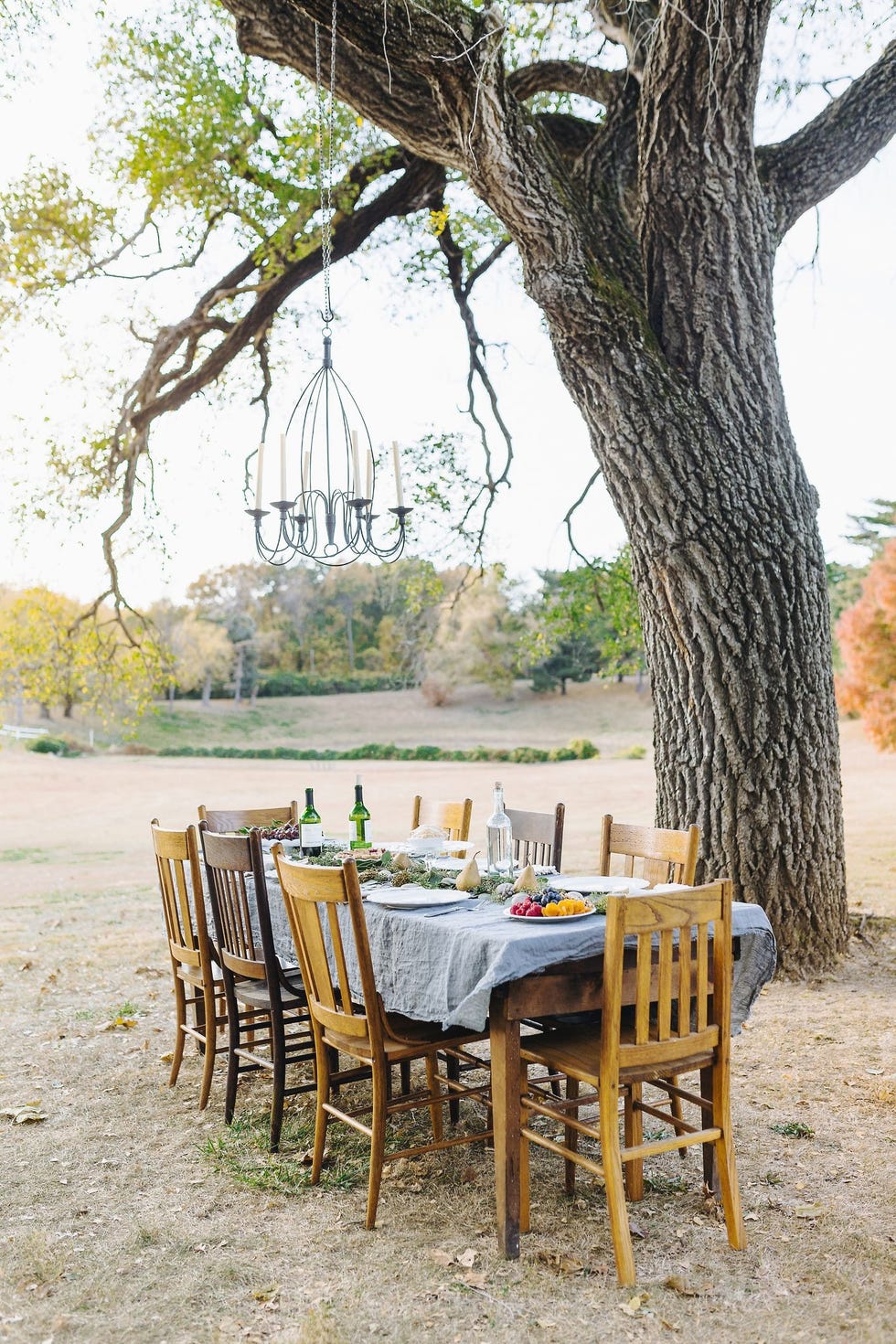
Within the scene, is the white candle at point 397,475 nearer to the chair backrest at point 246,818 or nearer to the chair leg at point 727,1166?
the chair backrest at point 246,818

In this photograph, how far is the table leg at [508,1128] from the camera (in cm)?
274

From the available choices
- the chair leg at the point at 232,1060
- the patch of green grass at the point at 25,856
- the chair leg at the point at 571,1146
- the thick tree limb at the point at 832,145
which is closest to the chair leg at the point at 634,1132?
the chair leg at the point at 571,1146

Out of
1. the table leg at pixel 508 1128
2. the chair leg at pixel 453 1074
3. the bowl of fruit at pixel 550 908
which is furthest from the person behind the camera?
the chair leg at pixel 453 1074

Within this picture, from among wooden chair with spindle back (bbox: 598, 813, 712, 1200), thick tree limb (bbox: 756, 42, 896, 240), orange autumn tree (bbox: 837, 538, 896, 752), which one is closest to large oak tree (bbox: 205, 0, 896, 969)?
thick tree limb (bbox: 756, 42, 896, 240)

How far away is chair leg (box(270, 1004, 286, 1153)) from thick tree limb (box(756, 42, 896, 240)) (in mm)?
4881

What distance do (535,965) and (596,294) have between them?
3.68 meters

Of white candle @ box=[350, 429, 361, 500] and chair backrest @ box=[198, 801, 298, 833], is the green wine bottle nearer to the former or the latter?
chair backrest @ box=[198, 801, 298, 833]

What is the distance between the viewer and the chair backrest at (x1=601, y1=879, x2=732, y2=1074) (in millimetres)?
2547

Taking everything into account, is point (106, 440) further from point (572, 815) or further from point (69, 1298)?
point (572, 815)

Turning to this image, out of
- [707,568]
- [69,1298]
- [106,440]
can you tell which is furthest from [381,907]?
[106,440]

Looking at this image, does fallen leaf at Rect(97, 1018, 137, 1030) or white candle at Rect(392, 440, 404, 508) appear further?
fallen leaf at Rect(97, 1018, 137, 1030)

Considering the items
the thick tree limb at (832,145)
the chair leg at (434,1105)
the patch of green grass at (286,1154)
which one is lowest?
the patch of green grass at (286,1154)

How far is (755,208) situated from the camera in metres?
5.63

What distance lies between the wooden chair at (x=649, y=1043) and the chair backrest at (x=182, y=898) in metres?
1.53
